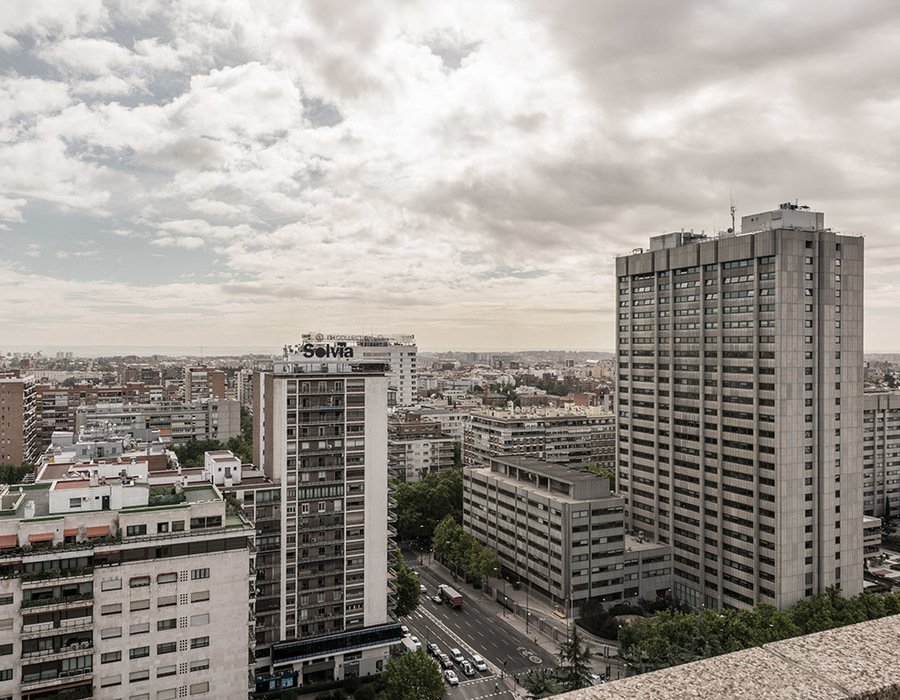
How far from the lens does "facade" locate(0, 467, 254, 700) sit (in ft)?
122

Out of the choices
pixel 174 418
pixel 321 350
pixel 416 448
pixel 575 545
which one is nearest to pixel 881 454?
pixel 575 545

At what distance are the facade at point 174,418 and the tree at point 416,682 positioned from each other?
328 feet

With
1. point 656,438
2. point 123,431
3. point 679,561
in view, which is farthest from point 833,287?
point 123,431

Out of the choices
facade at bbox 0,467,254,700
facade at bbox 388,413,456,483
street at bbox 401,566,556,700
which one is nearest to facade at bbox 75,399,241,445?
facade at bbox 388,413,456,483

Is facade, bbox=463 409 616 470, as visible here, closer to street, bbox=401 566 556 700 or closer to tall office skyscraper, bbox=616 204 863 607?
street, bbox=401 566 556 700

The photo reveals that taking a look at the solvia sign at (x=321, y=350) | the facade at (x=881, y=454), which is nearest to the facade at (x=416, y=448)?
the solvia sign at (x=321, y=350)

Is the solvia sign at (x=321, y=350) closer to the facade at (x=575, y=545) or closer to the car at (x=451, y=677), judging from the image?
the facade at (x=575, y=545)

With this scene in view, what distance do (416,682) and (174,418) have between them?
357 feet

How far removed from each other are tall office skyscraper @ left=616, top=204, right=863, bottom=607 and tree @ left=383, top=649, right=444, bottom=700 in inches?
1386

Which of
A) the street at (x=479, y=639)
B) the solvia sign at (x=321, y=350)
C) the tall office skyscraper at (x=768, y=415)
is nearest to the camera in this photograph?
the street at (x=479, y=639)

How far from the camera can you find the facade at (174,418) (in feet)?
449

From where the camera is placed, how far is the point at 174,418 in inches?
5531

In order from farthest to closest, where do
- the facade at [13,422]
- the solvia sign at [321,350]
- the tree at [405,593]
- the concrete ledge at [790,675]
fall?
the facade at [13,422]
the tree at [405,593]
the solvia sign at [321,350]
the concrete ledge at [790,675]

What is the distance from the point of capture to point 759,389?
66.2 m
